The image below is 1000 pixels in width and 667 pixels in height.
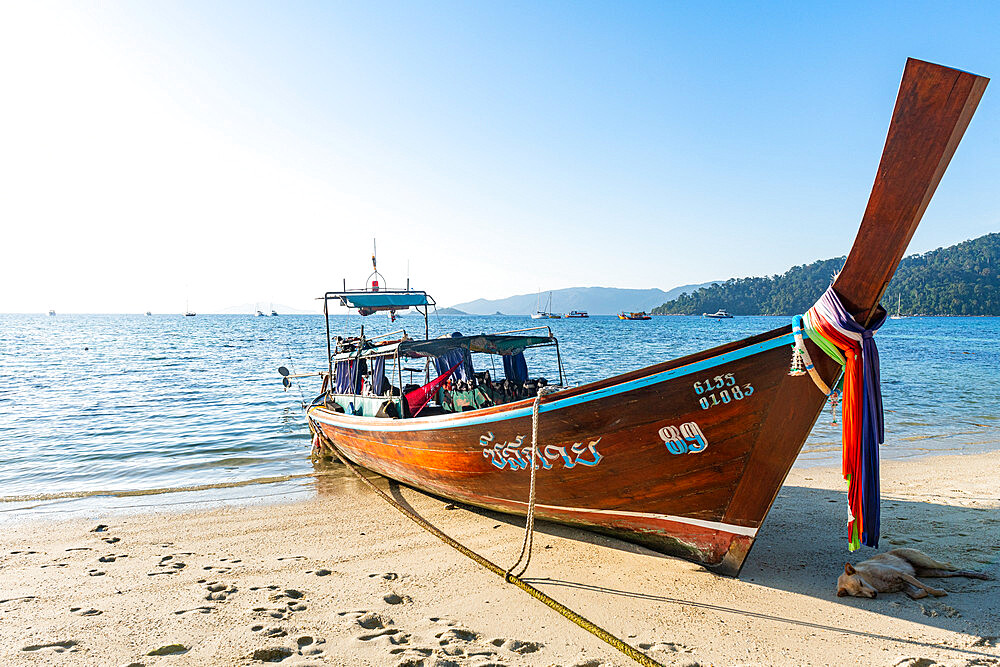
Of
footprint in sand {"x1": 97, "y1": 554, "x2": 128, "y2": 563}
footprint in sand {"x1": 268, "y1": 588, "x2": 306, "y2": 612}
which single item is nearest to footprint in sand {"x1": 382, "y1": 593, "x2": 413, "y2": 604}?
footprint in sand {"x1": 268, "y1": 588, "x2": 306, "y2": 612}

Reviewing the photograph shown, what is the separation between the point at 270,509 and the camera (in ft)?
26.7

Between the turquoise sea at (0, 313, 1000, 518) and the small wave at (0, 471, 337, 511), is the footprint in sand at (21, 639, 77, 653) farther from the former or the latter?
the small wave at (0, 471, 337, 511)

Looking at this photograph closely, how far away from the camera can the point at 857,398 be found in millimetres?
3779

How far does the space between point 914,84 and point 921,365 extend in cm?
3645

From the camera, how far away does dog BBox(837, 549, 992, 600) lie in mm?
4528

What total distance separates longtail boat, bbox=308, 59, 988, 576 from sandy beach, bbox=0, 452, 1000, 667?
0.57m

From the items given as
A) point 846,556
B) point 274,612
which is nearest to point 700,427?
point 846,556

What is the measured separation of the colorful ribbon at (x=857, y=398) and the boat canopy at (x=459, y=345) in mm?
5007

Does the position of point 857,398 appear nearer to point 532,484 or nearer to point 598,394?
point 598,394

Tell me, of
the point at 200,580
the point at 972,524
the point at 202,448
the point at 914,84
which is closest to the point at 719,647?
the point at 914,84

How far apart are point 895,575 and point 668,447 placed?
2207 millimetres

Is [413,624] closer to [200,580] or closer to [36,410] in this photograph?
[200,580]

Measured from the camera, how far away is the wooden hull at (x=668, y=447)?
4293 mm

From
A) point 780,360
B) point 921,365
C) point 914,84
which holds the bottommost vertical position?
point 921,365
